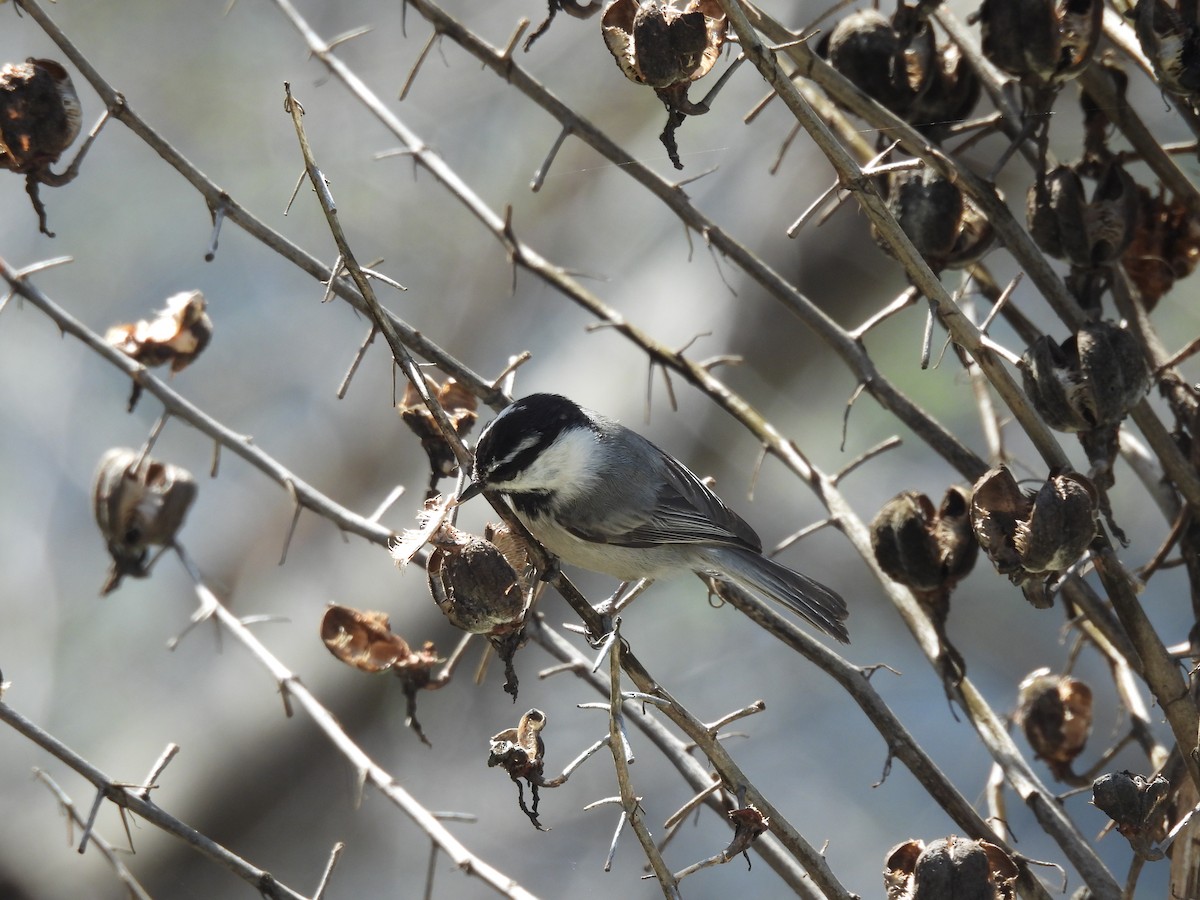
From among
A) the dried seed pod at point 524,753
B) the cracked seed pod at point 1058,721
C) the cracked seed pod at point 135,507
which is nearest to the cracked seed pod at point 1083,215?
the cracked seed pod at point 1058,721

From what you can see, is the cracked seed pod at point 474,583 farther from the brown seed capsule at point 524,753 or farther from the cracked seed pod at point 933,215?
the cracked seed pod at point 933,215

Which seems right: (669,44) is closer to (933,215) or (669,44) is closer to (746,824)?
(933,215)

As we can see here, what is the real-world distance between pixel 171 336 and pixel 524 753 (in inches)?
62.9

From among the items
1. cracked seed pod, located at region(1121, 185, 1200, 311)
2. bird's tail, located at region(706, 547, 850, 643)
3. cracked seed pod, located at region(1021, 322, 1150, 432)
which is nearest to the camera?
cracked seed pod, located at region(1021, 322, 1150, 432)

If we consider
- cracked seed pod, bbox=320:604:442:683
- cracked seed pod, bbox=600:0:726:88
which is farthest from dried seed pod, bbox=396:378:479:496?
cracked seed pod, bbox=600:0:726:88

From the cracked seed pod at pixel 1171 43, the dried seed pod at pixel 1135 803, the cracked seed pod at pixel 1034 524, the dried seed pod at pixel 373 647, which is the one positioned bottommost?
the dried seed pod at pixel 1135 803

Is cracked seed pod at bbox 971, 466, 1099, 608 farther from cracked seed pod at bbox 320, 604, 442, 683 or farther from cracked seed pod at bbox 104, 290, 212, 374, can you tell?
cracked seed pod at bbox 104, 290, 212, 374

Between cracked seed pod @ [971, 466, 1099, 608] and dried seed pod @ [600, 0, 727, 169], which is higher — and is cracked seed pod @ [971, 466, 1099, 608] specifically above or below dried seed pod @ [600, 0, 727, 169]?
below

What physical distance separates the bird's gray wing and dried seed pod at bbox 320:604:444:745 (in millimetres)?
1051

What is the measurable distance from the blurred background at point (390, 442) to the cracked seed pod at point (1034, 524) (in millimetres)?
2995

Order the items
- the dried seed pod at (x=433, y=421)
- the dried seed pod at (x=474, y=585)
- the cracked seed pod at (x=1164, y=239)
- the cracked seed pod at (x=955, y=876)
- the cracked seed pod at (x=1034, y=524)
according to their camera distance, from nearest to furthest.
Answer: the cracked seed pod at (x=955, y=876), the dried seed pod at (x=474, y=585), the cracked seed pod at (x=1034, y=524), the dried seed pod at (x=433, y=421), the cracked seed pod at (x=1164, y=239)

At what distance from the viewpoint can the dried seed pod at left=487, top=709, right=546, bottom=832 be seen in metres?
1.97

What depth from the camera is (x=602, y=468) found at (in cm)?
372

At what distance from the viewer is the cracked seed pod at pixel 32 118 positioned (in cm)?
246
